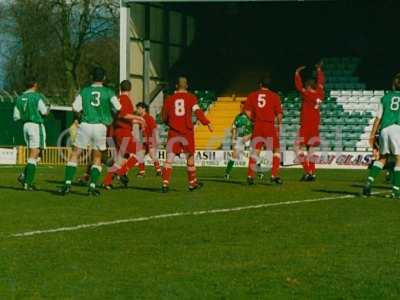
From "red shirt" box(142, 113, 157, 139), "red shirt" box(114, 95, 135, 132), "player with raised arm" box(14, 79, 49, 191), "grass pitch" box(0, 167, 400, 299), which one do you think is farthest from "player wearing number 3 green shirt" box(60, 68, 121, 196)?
"red shirt" box(142, 113, 157, 139)

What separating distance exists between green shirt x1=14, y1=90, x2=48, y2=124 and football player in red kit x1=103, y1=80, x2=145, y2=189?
1.77 m

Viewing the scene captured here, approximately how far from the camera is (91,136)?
1886cm

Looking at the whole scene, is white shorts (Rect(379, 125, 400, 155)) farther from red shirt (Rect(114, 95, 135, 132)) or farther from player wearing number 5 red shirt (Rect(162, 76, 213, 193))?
red shirt (Rect(114, 95, 135, 132))

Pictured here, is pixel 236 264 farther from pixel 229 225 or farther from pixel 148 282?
pixel 229 225

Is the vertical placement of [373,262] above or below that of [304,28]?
below

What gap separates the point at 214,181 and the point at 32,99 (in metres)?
5.55

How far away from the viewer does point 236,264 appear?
34.7ft

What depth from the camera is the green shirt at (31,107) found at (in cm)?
2030

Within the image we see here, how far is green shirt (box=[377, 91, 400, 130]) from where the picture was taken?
17969mm

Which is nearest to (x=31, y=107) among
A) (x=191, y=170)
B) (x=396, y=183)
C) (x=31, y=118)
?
(x=31, y=118)

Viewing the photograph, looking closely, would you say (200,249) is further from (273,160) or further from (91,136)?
(273,160)

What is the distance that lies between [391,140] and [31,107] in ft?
21.5

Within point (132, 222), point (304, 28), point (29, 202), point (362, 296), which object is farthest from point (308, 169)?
point (304, 28)

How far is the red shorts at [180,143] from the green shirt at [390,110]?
3764 millimetres
